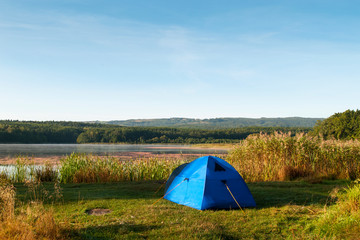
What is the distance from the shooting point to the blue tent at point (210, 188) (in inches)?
336

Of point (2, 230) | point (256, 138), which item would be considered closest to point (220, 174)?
point (2, 230)

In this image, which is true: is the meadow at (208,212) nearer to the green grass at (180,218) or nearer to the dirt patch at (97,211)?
the green grass at (180,218)

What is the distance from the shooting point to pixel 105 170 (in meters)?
14.8

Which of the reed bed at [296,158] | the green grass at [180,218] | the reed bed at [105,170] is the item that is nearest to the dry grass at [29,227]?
the green grass at [180,218]

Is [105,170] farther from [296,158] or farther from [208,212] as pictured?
[296,158]

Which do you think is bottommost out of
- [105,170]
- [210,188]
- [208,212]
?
[208,212]

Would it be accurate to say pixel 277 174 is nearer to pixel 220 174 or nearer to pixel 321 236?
pixel 220 174

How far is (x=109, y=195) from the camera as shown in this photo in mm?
10203

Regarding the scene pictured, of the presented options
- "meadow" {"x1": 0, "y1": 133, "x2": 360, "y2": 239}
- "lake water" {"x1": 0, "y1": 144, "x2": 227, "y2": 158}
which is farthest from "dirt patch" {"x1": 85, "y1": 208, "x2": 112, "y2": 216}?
"lake water" {"x1": 0, "y1": 144, "x2": 227, "y2": 158}

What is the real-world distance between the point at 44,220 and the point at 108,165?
9.84 metres

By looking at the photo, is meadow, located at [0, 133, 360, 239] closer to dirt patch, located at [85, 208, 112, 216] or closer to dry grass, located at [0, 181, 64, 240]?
dry grass, located at [0, 181, 64, 240]

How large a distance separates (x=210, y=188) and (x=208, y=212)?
2.69 ft

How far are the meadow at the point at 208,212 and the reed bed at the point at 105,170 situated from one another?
0.16 ft

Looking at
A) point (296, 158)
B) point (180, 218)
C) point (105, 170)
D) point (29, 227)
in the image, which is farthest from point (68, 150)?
point (29, 227)
